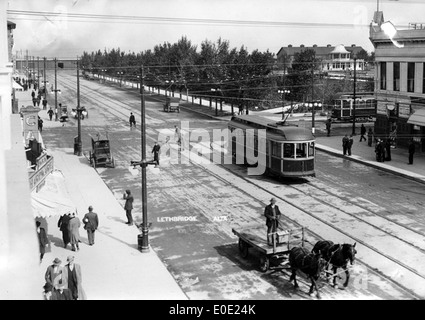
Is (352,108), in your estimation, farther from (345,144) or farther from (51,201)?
(51,201)

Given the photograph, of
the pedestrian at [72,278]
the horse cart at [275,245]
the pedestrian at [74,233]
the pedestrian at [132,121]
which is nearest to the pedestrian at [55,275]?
the pedestrian at [72,278]

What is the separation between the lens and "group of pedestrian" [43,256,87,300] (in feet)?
38.1

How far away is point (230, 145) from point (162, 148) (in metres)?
5.91

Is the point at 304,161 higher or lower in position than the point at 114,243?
higher

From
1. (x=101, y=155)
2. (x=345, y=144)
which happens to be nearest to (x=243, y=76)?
(x=345, y=144)

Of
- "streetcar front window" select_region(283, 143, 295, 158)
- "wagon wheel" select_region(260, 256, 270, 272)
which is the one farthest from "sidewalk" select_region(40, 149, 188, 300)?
"streetcar front window" select_region(283, 143, 295, 158)

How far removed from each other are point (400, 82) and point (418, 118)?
412 cm

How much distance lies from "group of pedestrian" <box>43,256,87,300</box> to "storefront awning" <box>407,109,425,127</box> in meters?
26.4

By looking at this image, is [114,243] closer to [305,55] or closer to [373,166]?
[373,166]

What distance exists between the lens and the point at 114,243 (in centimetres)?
1814

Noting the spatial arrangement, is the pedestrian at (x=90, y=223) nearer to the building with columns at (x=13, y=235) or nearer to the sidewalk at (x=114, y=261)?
the sidewalk at (x=114, y=261)

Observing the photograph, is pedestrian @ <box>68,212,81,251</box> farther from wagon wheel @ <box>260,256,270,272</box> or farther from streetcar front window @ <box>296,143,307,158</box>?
streetcar front window @ <box>296,143,307,158</box>
